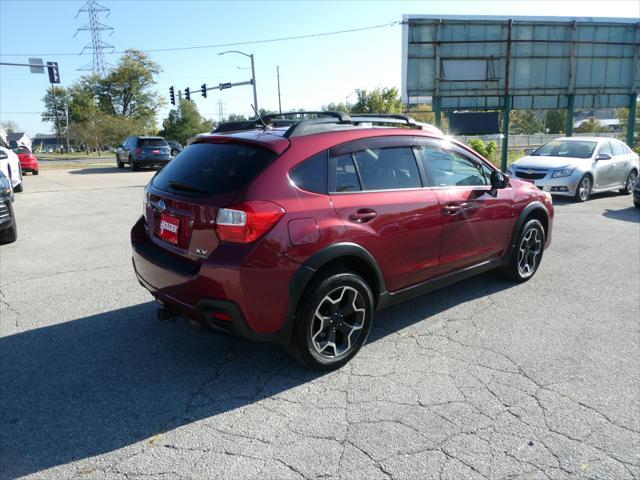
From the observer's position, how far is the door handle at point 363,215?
3447 millimetres

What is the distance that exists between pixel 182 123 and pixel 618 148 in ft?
249

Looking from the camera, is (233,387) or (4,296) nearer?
(233,387)

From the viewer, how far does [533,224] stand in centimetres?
536

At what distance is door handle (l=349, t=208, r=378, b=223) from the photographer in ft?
11.3

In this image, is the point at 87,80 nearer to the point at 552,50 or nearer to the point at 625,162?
the point at 552,50

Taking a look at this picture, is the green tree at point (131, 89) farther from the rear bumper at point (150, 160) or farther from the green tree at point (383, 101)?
the rear bumper at point (150, 160)

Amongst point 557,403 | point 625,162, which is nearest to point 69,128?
point 625,162

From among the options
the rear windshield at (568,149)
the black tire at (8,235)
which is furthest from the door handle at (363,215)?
the rear windshield at (568,149)

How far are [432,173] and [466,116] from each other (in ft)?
74.1

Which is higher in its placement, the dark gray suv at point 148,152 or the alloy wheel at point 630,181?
the dark gray suv at point 148,152

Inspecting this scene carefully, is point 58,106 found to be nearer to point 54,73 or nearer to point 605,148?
point 54,73

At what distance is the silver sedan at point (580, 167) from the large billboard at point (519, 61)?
11.2 m

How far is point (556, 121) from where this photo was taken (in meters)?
81.5

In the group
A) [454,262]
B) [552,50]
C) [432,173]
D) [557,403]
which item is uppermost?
[552,50]
